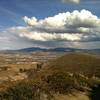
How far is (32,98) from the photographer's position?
1793 inches

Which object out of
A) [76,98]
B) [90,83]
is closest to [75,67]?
[90,83]

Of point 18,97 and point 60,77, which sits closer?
point 18,97

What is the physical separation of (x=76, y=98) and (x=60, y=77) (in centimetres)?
1636


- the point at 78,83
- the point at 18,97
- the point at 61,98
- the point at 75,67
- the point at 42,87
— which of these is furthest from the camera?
the point at 75,67

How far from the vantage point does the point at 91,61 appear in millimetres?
120500

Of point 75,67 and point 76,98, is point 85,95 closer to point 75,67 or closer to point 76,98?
point 76,98

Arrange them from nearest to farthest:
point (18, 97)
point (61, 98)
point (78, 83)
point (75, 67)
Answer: point (18, 97) < point (61, 98) < point (78, 83) < point (75, 67)

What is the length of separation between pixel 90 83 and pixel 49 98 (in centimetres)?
2237

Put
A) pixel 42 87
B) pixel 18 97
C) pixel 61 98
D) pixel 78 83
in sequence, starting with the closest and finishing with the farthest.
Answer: pixel 18 97
pixel 61 98
pixel 42 87
pixel 78 83

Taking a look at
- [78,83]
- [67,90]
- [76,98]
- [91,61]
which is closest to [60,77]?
[78,83]

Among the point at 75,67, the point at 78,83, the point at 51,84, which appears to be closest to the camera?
the point at 51,84

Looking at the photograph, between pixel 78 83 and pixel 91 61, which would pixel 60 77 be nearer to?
pixel 78 83

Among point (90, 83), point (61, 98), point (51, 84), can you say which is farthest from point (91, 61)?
point (61, 98)

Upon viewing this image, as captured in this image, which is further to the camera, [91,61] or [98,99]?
[91,61]
